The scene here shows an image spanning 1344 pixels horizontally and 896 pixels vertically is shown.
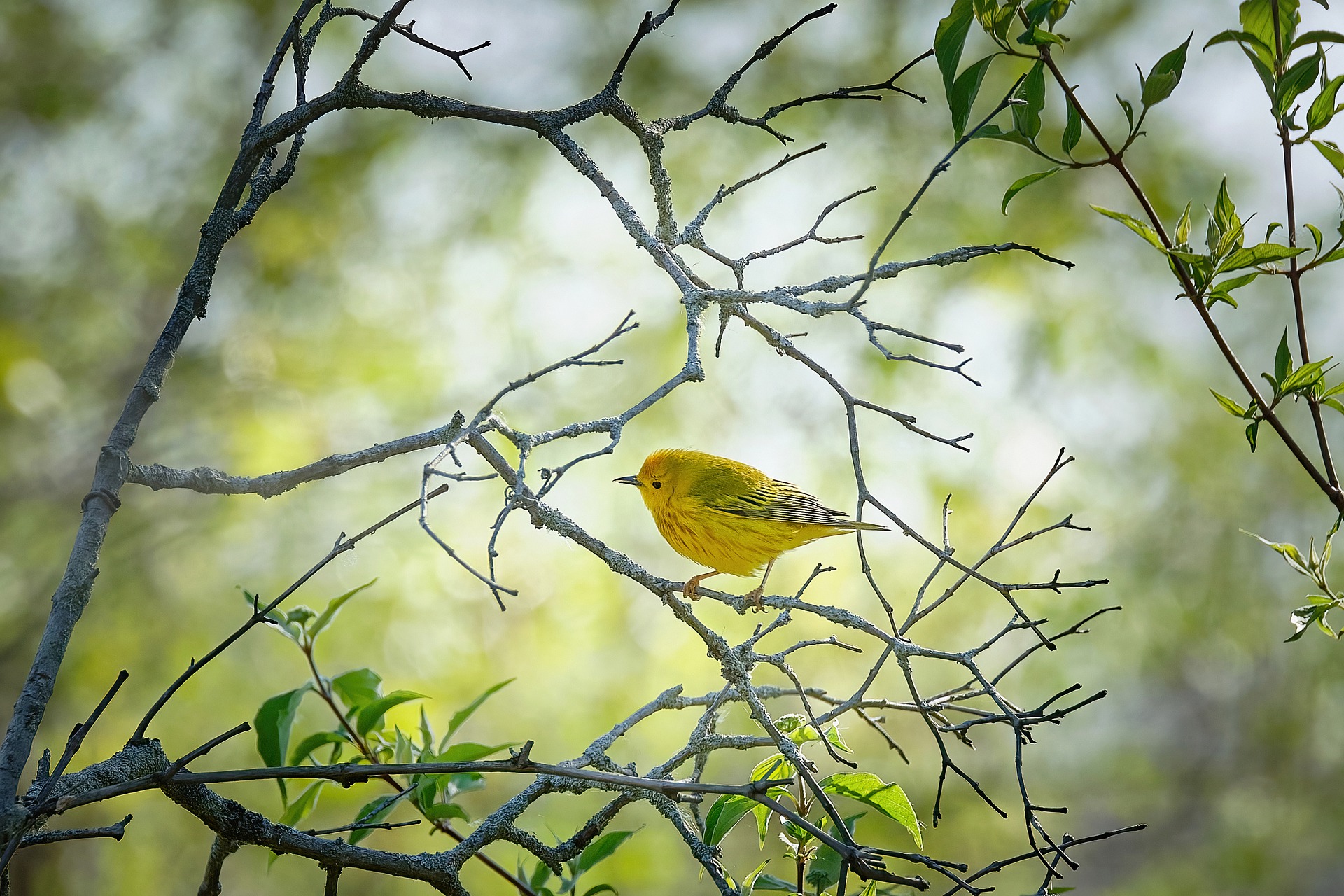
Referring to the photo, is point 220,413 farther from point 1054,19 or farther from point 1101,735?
point 1101,735

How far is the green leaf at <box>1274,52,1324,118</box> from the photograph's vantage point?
0.92m

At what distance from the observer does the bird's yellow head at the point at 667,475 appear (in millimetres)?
2330

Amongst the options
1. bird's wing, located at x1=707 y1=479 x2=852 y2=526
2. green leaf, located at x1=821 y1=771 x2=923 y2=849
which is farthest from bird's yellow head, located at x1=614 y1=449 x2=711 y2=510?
green leaf, located at x1=821 y1=771 x2=923 y2=849

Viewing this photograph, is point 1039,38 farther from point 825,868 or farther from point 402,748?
point 402,748

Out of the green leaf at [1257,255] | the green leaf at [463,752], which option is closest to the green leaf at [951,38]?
the green leaf at [1257,255]

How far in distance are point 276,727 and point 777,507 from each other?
4.29 ft

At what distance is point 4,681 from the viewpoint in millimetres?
2963

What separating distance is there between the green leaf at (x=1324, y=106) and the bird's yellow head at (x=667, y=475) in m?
1.54

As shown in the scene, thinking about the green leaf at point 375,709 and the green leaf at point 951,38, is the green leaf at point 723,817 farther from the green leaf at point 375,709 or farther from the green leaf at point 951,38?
the green leaf at point 951,38

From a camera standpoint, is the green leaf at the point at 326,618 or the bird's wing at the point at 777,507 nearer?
the green leaf at the point at 326,618

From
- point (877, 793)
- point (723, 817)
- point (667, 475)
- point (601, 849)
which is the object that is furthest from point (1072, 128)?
point (667, 475)

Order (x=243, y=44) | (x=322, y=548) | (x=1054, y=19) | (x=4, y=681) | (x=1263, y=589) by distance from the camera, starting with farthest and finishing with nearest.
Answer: (x=1263, y=589) < (x=243, y=44) < (x=322, y=548) < (x=4, y=681) < (x=1054, y=19)

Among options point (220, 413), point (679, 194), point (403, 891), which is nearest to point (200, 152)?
point (220, 413)

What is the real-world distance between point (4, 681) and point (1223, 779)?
4794 mm
